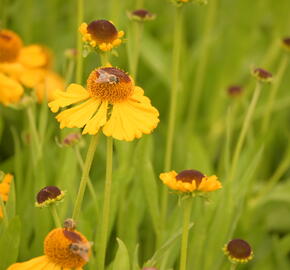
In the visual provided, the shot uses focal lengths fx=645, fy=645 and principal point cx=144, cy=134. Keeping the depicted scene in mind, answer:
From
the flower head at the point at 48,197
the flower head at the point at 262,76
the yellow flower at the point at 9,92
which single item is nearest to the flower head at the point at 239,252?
the flower head at the point at 48,197

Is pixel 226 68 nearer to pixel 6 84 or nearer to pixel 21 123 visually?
pixel 21 123

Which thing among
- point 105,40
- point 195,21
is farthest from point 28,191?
point 195,21

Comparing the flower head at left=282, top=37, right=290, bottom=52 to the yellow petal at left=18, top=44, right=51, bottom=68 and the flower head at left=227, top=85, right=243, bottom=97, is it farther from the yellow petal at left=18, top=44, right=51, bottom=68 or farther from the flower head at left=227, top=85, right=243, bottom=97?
the yellow petal at left=18, top=44, right=51, bottom=68

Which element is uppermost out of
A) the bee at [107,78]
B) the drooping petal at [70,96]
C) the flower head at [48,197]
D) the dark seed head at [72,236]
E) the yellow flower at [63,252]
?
the bee at [107,78]

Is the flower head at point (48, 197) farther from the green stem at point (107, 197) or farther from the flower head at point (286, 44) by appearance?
the flower head at point (286, 44)

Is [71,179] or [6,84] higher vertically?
[6,84]

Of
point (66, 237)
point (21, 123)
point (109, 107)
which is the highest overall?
point (109, 107)

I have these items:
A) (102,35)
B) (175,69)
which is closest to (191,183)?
(102,35)
